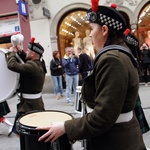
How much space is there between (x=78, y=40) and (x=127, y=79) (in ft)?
33.9

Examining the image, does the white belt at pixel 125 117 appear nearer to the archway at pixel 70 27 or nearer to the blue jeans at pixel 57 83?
the blue jeans at pixel 57 83

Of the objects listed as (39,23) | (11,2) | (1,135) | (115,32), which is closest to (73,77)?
(1,135)

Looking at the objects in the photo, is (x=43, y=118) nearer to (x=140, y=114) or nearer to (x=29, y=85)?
(x=140, y=114)

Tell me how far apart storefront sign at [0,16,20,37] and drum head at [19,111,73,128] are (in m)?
10.2

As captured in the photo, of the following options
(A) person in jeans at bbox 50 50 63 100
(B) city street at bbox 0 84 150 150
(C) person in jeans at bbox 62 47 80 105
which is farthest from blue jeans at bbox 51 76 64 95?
(C) person in jeans at bbox 62 47 80 105

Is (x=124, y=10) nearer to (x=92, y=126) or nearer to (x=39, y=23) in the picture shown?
(x=39, y=23)

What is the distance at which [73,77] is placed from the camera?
7969 mm

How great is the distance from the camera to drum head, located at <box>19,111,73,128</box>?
1.78 metres

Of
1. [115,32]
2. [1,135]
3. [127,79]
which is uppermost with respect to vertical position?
[115,32]

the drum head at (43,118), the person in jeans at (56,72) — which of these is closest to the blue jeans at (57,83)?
the person in jeans at (56,72)

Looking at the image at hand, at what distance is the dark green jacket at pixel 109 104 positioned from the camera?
1.30 metres

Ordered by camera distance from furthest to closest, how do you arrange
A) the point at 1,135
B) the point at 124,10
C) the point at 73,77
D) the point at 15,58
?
the point at 124,10
the point at 73,77
the point at 1,135
the point at 15,58

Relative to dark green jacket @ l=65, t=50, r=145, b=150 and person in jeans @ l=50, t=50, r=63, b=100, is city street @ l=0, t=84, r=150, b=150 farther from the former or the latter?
dark green jacket @ l=65, t=50, r=145, b=150

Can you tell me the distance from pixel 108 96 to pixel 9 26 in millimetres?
11305
